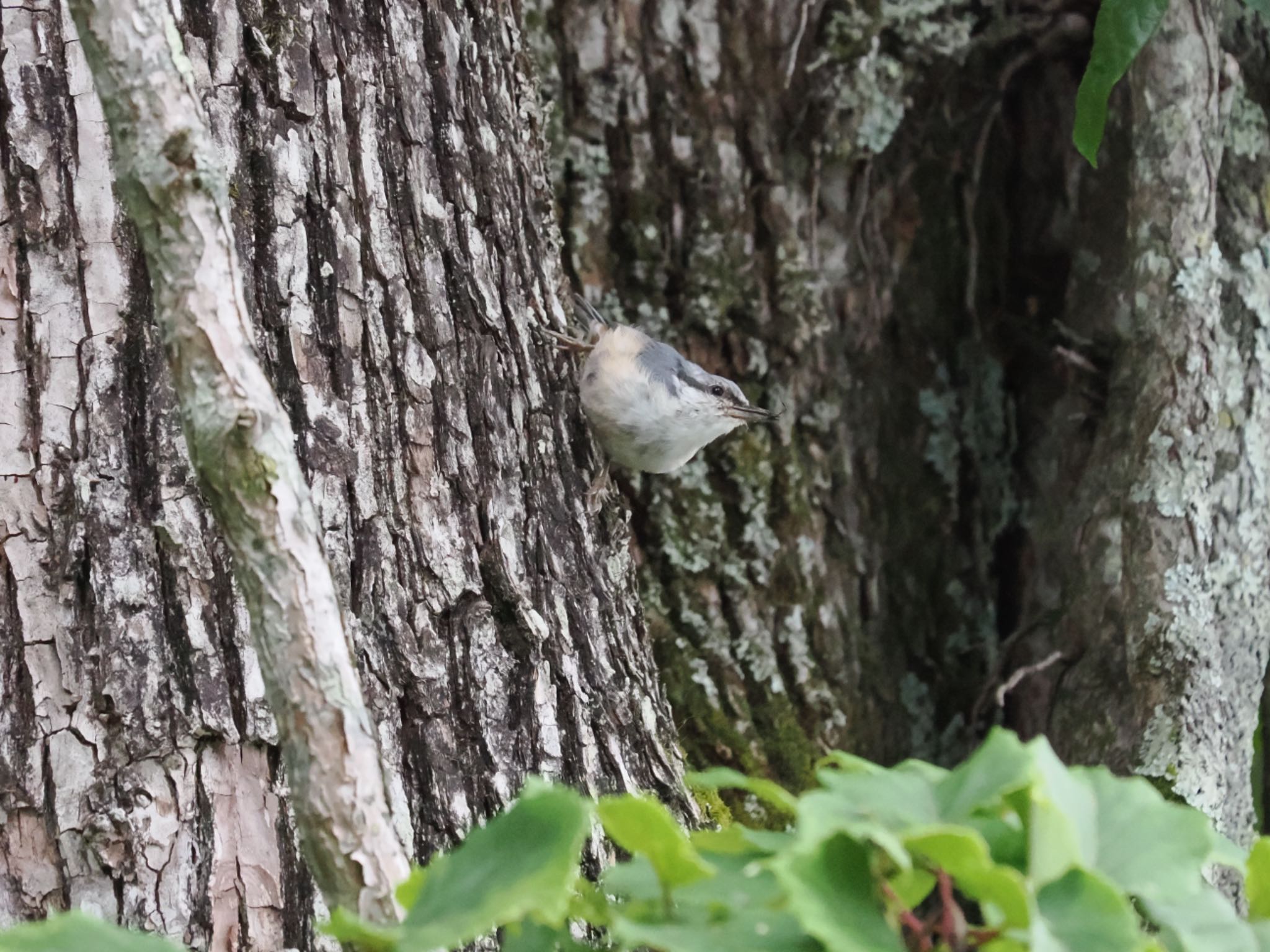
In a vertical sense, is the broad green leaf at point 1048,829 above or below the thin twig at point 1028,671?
above

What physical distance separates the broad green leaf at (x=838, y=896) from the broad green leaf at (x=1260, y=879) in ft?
0.98

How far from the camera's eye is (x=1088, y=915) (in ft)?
2.34

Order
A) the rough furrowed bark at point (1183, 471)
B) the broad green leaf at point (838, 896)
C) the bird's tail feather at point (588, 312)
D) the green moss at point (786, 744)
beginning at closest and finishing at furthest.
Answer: the broad green leaf at point (838, 896) < the rough furrowed bark at point (1183, 471) < the bird's tail feather at point (588, 312) < the green moss at point (786, 744)

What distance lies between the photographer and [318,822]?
0.98m

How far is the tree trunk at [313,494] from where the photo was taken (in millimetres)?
1421

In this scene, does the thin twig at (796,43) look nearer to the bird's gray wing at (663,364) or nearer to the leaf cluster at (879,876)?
the bird's gray wing at (663,364)

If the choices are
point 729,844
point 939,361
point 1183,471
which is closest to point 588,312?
point 939,361

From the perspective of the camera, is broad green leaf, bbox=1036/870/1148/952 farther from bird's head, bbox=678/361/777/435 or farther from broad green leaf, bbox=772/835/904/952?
bird's head, bbox=678/361/777/435

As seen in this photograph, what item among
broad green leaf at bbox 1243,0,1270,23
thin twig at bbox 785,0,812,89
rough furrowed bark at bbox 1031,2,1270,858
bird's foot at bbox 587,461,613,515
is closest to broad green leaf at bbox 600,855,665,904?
bird's foot at bbox 587,461,613,515

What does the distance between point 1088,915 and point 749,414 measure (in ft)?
5.85

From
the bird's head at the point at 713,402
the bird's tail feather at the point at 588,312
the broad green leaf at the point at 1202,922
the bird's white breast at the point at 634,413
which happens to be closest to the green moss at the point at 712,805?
the bird's white breast at the point at 634,413

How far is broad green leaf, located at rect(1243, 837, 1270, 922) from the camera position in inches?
33.5

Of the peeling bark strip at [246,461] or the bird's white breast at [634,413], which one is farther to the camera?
the bird's white breast at [634,413]

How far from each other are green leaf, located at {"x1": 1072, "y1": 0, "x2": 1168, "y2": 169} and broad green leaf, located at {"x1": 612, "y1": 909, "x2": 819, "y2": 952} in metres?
1.63
